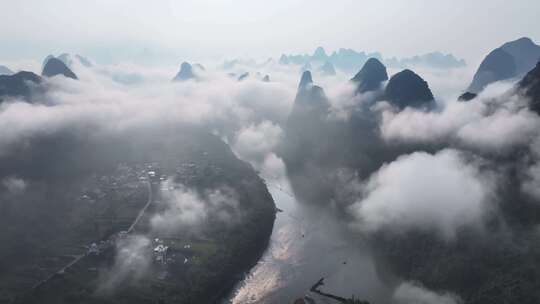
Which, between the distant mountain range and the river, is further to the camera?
the distant mountain range

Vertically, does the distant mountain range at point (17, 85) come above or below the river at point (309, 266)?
above

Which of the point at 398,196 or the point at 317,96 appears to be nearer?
the point at 398,196

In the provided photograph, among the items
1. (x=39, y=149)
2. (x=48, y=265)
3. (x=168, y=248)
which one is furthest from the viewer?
(x=39, y=149)

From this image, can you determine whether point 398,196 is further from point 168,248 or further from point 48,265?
point 48,265

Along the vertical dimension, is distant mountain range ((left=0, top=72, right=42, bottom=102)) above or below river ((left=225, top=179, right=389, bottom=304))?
above

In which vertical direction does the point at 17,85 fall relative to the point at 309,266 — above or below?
above

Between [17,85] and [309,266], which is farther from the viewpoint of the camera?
[17,85]

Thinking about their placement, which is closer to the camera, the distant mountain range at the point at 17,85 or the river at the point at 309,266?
the river at the point at 309,266

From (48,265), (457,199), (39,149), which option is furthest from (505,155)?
(39,149)
